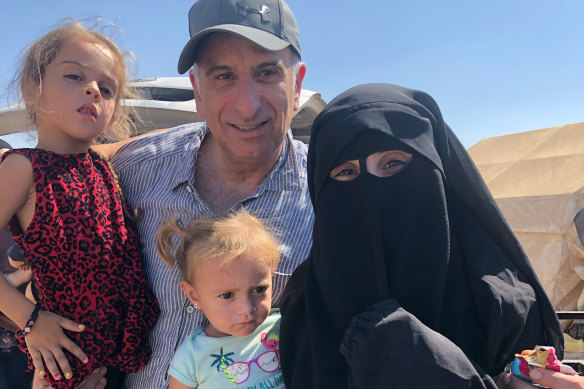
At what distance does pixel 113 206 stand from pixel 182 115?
248 cm

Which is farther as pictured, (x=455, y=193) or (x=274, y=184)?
(x=274, y=184)

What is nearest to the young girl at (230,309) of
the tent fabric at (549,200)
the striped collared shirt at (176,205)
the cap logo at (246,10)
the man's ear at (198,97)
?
the striped collared shirt at (176,205)

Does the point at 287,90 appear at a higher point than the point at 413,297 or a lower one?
higher

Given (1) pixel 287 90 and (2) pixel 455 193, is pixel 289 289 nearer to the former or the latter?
(2) pixel 455 193

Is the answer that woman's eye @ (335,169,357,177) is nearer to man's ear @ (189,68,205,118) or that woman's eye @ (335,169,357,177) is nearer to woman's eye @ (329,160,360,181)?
woman's eye @ (329,160,360,181)

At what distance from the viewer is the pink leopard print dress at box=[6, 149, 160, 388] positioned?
6.39ft

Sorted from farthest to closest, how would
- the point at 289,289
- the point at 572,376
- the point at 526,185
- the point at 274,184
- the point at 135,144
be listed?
the point at 526,185 < the point at 135,144 < the point at 274,184 < the point at 289,289 < the point at 572,376

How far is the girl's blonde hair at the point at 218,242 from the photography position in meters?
1.92

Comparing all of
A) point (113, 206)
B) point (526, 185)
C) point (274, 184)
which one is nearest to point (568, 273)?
point (526, 185)

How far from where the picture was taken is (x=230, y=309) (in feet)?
6.23

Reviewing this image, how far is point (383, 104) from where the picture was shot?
1.67 m

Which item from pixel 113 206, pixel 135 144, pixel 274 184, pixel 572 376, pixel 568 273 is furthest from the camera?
pixel 568 273

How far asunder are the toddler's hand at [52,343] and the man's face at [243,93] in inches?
40.5

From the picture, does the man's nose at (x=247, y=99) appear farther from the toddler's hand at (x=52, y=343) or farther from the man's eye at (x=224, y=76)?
the toddler's hand at (x=52, y=343)
